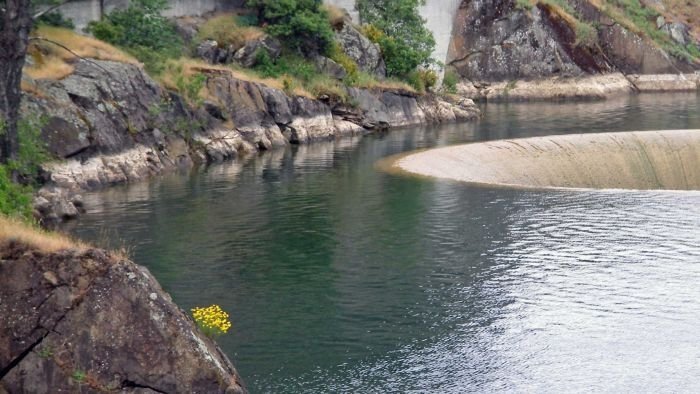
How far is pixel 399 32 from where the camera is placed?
252 feet

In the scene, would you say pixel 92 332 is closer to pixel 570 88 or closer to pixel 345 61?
pixel 345 61

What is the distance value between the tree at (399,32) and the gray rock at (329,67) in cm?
607

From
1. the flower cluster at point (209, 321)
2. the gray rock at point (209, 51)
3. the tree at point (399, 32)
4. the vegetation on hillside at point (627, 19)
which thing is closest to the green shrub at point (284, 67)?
the gray rock at point (209, 51)

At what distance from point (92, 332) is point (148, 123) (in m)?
34.9

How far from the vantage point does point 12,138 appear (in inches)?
1257

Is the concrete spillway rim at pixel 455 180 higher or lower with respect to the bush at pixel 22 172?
lower

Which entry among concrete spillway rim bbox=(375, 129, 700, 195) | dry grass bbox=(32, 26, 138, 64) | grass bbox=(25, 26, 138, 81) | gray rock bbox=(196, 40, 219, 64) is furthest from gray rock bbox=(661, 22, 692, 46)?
grass bbox=(25, 26, 138, 81)

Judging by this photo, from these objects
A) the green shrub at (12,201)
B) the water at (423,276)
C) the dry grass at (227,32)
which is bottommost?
the water at (423,276)

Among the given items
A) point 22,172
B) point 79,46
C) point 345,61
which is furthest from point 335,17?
point 22,172

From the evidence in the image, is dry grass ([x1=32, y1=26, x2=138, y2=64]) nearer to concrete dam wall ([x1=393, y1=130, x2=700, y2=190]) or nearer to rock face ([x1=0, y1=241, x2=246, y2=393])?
concrete dam wall ([x1=393, y1=130, x2=700, y2=190])

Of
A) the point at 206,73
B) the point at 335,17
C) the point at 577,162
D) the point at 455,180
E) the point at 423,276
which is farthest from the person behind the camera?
the point at 335,17

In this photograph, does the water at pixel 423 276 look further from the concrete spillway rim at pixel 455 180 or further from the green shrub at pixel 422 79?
the green shrub at pixel 422 79

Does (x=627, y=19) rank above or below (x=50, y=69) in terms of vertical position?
above

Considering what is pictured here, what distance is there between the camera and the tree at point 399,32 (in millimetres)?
74000
